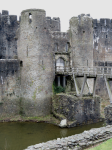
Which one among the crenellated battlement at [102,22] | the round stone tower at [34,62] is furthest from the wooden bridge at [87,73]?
the crenellated battlement at [102,22]

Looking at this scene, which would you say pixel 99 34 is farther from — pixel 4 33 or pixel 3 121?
pixel 3 121

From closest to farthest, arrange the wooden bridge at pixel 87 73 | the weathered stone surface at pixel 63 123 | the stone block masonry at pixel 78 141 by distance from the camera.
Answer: the stone block masonry at pixel 78 141 → the wooden bridge at pixel 87 73 → the weathered stone surface at pixel 63 123

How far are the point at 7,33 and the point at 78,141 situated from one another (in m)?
20.8

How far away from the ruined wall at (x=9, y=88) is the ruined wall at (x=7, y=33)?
28.8 ft

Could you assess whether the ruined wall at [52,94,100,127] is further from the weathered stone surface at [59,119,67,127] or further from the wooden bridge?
the wooden bridge

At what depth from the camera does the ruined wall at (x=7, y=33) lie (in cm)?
2786

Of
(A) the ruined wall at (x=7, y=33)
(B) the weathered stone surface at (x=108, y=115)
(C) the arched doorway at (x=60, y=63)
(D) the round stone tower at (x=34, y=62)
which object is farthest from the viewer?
(A) the ruined wall at (x=7, y=33)

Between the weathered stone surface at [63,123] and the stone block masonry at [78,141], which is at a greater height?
the stone block masonry at [78,141]

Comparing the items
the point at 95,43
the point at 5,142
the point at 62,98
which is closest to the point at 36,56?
the point at 62,98

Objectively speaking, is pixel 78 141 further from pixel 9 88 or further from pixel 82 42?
pixel 82 42

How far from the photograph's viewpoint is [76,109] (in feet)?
57.9

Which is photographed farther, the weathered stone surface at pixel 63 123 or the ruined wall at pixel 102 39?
the ruined wall at pixel 102 39

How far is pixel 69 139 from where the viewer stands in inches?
430

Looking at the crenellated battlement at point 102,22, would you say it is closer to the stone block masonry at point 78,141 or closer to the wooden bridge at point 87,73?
the wooden bridge at point 87,73
